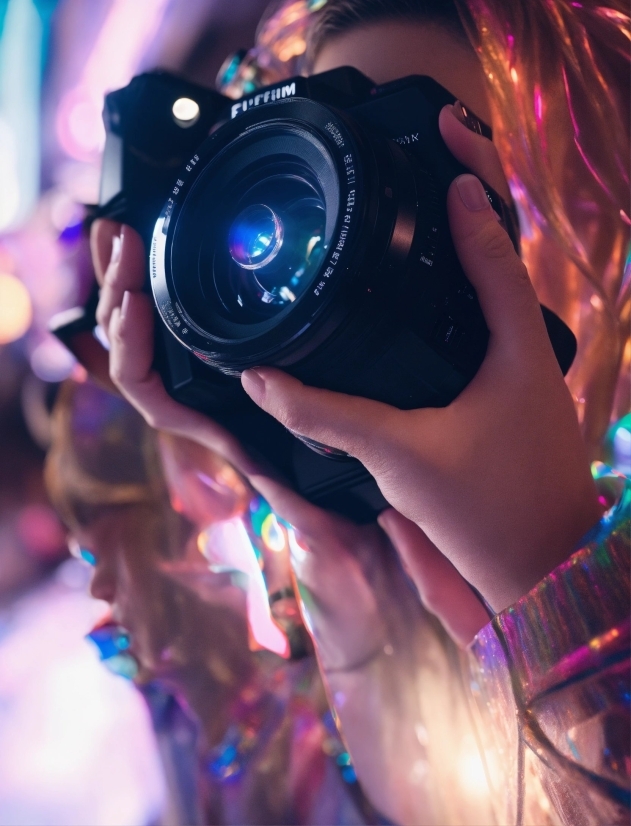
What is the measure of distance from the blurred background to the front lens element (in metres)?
0.51

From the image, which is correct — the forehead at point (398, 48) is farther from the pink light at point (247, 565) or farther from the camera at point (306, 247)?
the pink light at point (247, 565)

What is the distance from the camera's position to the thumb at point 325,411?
1.28 ft

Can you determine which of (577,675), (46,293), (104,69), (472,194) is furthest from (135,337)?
(104,69)

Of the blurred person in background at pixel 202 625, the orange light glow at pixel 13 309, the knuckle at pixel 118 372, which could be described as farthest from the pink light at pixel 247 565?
the orange light glow at pixel 13 309

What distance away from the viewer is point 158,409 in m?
0.57

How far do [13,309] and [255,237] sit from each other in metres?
0.92

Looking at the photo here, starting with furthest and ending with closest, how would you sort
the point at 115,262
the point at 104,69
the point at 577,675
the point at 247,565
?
the point at 104,69 < the point at 247,565 < the point at 115,262 < the point at 577,675

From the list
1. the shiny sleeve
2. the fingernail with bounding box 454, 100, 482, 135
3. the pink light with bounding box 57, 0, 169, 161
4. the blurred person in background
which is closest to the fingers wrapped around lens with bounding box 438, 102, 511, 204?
the fingernail with bounding box 454, 100, 482, 135

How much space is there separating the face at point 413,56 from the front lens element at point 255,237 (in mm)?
162

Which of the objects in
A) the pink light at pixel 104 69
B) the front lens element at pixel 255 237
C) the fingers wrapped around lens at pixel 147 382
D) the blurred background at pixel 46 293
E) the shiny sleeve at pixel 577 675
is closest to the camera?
the shiny sleeve at pixel 577 675

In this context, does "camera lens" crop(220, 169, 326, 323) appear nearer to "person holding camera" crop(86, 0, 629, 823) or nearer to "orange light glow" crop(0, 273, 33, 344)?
"person holding camera" crop(86, 0, 629, 823)

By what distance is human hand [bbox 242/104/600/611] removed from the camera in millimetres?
394

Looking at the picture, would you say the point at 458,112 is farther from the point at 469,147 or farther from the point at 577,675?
the point at 577,675

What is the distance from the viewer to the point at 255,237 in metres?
0.45
